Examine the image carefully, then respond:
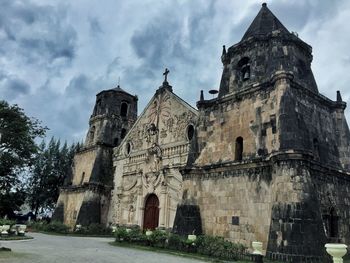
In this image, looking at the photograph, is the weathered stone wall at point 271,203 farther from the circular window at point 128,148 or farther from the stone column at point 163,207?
the circular window at point 128,148

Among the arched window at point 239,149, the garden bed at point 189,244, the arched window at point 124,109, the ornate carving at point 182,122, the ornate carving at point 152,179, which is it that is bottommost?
the garden bed at point 189,244

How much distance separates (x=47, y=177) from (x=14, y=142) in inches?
476

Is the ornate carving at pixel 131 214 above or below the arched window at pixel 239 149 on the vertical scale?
below

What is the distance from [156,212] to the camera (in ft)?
69.1

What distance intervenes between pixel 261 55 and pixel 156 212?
1122 cm

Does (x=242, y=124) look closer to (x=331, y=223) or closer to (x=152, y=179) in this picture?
(x=331, y=223)

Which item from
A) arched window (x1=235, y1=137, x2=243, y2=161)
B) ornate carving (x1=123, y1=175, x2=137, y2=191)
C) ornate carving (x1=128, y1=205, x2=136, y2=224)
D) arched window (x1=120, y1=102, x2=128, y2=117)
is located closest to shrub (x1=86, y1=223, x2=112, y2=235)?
ornate carving (x1=128, y1=205, x2=136, y2=224)

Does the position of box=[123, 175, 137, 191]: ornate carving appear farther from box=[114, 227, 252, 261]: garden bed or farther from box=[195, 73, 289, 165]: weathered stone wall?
box=[195, 73, 289, 165]: weathered stone wall

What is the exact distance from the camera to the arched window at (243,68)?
1693cm

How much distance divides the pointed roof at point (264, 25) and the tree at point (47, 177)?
2401 centimetres

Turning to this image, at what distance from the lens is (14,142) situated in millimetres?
25297

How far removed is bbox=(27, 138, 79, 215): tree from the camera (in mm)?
36438

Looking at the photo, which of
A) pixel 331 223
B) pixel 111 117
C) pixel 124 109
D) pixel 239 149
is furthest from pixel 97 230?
pixel 331 223

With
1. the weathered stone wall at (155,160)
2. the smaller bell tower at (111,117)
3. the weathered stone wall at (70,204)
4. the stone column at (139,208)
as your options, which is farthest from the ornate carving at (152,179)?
the weathered stone wall at (70,204)
